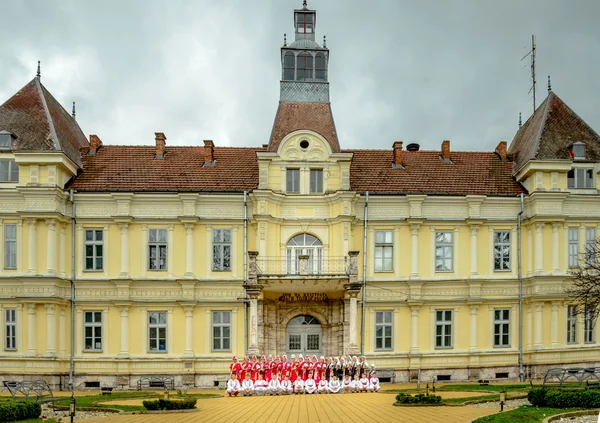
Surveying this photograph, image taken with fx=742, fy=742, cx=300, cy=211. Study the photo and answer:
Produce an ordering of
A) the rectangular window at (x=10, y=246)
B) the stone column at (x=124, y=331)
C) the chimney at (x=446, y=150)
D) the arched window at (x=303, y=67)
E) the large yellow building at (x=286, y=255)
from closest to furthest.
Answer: the rectangular window at (x=10, y=246), the large yellow building at (x=286, y=255), the stone column at (x=124, y=331), the arched window at (x=303, y=67), the chimney at (x=446, y=150)

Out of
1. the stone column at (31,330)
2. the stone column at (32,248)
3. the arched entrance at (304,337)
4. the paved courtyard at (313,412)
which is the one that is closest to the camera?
the paved courtyard at (313,412)

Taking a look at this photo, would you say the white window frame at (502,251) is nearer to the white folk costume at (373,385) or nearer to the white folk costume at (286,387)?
the white folk costume at (373,385)

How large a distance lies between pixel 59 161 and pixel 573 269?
1003 inches

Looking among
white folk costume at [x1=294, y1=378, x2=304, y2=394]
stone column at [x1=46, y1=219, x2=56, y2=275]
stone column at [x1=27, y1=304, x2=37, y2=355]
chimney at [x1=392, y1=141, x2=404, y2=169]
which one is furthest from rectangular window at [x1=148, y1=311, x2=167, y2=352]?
chimney at [x1=392, y1=141, x2=404, y2=169]

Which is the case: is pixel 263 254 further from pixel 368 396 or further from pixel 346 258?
pixel 368 396

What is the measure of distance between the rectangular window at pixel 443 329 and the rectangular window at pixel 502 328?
7.62 feet

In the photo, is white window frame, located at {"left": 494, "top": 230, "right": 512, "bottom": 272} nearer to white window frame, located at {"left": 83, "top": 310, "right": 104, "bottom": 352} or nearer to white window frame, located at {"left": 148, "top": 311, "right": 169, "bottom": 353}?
white window frame, located at {"left": 148, "top": 311, "right": 169, "bottom": 353}

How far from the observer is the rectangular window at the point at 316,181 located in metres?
36.9

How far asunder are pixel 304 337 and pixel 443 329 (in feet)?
22.8

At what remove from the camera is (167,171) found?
3797 centimetres

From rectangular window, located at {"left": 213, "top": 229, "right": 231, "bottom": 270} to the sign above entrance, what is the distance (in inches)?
124

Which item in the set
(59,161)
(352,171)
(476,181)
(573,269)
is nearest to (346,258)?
(352,171)

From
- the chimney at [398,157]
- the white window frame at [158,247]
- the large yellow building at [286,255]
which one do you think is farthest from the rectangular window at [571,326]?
the white window frame at [158,247]

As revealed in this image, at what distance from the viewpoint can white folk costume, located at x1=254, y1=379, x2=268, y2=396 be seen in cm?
2912
